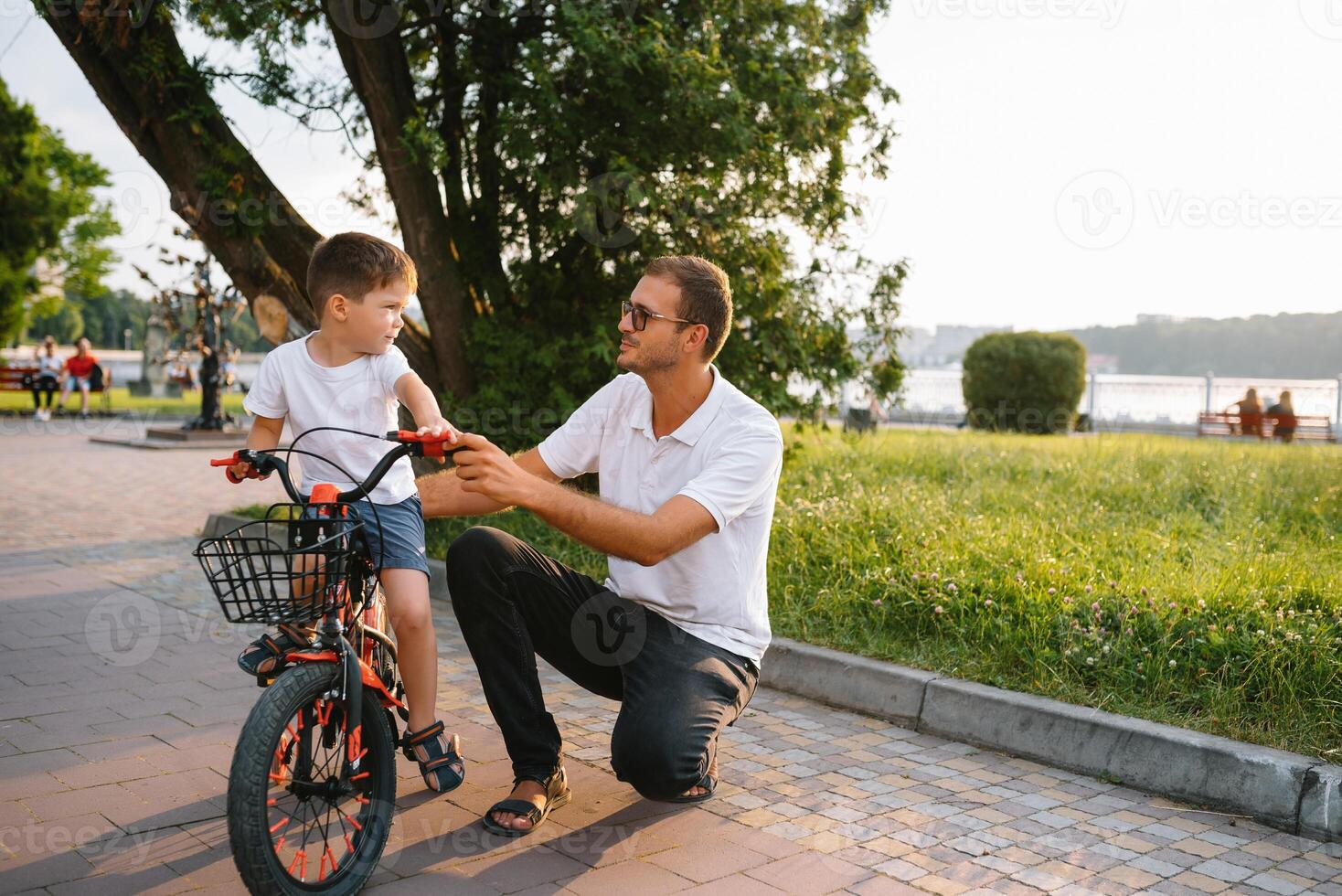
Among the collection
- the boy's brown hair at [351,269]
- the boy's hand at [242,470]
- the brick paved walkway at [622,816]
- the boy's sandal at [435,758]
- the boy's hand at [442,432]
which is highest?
the boy's brown hair at [351,269]

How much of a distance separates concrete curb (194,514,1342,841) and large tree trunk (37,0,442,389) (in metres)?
4.88

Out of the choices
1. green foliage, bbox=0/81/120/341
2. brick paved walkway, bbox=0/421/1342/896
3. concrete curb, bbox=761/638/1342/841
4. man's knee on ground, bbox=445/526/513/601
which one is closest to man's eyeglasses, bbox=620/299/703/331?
man's knee on ground, bbox=445/526/513/601

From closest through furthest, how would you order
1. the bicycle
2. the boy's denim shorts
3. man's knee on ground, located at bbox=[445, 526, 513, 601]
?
the bicycle → the boy's denim shorts → man's knee on ground, located at bbox=[445, 526, 513, 601]

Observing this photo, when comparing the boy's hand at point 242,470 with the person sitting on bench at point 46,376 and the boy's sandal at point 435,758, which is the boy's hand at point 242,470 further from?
the person sitting on bench at point 46,376

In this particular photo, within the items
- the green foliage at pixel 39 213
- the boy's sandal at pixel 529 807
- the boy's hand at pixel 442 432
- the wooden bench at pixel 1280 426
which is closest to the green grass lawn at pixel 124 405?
the green foliage at pixel 39 213

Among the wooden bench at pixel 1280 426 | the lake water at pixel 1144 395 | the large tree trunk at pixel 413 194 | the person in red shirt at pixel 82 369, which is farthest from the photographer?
the lake water at pixel 1144 395

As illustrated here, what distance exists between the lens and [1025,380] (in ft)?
66.6

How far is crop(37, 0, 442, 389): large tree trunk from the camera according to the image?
24.0 feet

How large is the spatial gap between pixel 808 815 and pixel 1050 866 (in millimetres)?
739

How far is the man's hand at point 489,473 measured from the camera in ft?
9.32

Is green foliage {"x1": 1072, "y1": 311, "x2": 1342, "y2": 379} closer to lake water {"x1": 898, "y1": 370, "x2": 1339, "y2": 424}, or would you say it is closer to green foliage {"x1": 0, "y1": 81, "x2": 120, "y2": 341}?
lake water {"x1": 898, "y1": 370, "x2": 1339, "y2": 424}

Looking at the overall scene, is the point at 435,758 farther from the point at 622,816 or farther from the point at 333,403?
the point at 333,403

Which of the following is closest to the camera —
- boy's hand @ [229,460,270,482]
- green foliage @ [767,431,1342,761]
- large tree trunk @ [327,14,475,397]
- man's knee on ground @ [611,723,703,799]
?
boy's hand @ [229,460,270,482]

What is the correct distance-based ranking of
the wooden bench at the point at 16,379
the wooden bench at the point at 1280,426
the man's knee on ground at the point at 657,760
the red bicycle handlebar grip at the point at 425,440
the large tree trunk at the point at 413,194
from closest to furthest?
the red bicycle handlebar grip at the point at 425,440 → the man's knee on ground at the point at 657,760 → the large tree trunk at the point at 413,194 → the wooden bench at the point at 1280,426 → the wooden bench at the point at 16,379
